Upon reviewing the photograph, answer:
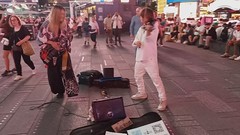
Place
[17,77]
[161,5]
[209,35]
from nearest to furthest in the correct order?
1. [17,77]
2. [209,35]
3. [161,5]

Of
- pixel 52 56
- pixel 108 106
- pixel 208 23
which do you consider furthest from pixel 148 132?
pixel 208 23

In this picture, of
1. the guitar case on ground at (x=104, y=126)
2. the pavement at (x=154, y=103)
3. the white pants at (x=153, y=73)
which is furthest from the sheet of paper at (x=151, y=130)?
the white pants at (x=153, y=73)

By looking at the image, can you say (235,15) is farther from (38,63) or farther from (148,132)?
(148,132)

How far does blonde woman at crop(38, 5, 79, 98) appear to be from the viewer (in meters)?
3.72

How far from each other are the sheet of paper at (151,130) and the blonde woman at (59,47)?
1689mm

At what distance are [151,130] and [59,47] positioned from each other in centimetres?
203

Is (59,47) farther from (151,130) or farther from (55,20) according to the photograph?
(151,130)

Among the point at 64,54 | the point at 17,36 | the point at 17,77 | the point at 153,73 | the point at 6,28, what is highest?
the point at 6,28

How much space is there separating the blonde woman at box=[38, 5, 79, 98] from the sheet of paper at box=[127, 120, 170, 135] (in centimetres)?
169

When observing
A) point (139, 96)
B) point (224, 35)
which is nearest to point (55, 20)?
point (139, 96)

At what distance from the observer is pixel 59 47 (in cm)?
377

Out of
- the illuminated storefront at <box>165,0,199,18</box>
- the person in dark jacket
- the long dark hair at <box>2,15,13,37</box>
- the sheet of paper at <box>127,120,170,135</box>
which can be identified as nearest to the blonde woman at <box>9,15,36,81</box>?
the long dark hair at <box>2,15,13,37</box>

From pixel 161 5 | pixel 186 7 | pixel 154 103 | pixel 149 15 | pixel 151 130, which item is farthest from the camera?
pixel 161 5

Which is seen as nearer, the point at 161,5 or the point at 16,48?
the point at 16,48
